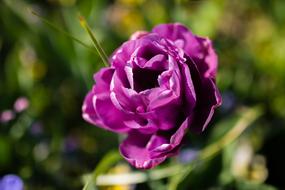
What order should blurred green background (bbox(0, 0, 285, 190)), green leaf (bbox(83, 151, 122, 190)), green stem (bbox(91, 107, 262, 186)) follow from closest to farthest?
green leaf (bbox(83, 151, 122, 190)) → green stem (bbox(91, 107, 262, 186)) → blurred green background (bbox(0, 0, 285, 190))

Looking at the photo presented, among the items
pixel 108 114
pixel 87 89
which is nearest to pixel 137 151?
pixel 108 114

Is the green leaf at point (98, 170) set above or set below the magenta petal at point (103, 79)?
below

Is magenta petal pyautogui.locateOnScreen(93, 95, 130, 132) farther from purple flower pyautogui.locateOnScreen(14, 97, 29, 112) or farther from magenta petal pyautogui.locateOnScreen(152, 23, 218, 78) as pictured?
purple flower pyautogui.locateOnScreen(14, 97, 29, 112)

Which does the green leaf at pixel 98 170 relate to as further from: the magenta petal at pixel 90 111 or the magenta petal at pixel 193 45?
the magenta petal at pixel 193 45

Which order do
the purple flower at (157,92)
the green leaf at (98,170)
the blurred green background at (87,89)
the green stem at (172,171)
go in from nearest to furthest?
the purple flower at (157,92) < the green leaf at (98,170) < the green stem at (172,171) < the blurred green background at (87,89)

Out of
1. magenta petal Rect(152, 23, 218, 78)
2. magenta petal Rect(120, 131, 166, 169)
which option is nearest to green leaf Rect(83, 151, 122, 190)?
magenta petal Rect(120, 131, 166, 169)

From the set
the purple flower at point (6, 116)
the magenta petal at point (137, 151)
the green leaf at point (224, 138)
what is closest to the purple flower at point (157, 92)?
the magenta petal at point (137, 151)
